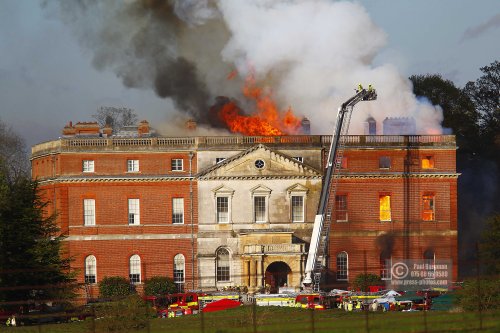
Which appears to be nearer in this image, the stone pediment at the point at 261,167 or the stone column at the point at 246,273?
the stone column at the point at 246,273

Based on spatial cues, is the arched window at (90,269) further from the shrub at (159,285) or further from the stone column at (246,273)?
the stone column at (246,273)

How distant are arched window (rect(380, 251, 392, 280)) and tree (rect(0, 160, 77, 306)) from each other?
25.3 m

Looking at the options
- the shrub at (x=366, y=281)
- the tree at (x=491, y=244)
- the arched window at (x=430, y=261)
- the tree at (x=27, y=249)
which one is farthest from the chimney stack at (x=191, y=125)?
the tree at (x=27, y=249)

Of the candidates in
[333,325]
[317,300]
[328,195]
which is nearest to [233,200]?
[328,195]

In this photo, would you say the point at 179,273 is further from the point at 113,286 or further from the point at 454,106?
the point at 454,106

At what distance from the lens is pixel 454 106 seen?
348 feet

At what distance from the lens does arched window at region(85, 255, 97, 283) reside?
79.6 metres

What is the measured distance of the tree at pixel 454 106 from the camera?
103562mm

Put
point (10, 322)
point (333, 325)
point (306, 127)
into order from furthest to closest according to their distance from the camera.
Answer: point (306, 127)
point (10, 322)
point (333, 325)

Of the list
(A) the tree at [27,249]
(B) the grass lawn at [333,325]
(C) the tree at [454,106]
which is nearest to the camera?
(B) the grass lawn at [333,325]

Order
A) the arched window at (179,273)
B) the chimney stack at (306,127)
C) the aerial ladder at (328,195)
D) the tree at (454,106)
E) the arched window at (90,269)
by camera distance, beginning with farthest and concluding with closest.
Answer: the tree at (454,106) → the chimney stack at (306,127) → the arched window at (179,273) → the arched window at (90,269) → the aerial ladder at (328,195)

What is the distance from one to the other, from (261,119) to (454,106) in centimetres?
2410

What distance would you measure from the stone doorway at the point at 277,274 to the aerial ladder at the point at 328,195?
2303 mm

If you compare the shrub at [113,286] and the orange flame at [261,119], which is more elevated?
the orange flame at [261,119]
